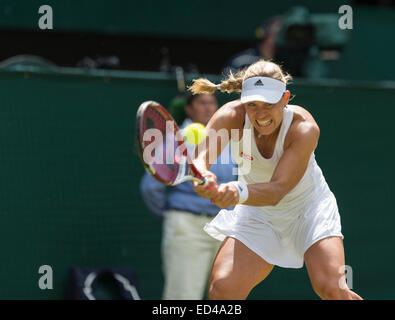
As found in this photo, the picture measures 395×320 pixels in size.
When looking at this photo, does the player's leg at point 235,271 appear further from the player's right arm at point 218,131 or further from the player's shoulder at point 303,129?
the player's shoulder at point 303,129

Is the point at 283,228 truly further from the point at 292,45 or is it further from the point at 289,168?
the point at 292,45

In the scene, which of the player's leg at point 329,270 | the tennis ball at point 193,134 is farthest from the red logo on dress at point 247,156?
the tennis ball at point 193,134

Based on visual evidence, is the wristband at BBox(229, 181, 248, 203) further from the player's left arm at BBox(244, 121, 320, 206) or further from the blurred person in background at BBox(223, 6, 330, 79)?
the blurred person in background at BBox(223, 6, 330, 79)

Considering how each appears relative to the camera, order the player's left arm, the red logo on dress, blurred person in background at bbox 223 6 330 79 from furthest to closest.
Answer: blurred person in background at bbox 223 6 330 79, the red logo on dress, the player's left arm

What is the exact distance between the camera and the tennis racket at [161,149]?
12.3 feet

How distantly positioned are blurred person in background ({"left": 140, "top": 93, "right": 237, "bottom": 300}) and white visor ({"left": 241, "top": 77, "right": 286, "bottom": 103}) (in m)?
1.55

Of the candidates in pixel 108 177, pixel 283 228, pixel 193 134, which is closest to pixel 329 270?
pixel 283 228

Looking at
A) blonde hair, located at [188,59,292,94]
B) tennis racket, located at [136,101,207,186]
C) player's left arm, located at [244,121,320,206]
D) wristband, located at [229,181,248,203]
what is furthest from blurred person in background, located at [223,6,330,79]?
wristband, located at [229,181,248,203]

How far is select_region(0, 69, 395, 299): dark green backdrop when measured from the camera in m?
6.00

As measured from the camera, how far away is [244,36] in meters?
8.69

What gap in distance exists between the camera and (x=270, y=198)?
4129mm

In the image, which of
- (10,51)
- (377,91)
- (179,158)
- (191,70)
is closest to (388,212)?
(377,91)

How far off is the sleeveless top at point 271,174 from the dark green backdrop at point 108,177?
1819 millimetres

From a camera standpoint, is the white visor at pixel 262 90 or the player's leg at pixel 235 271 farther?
the player's leg at pixel 235 271
